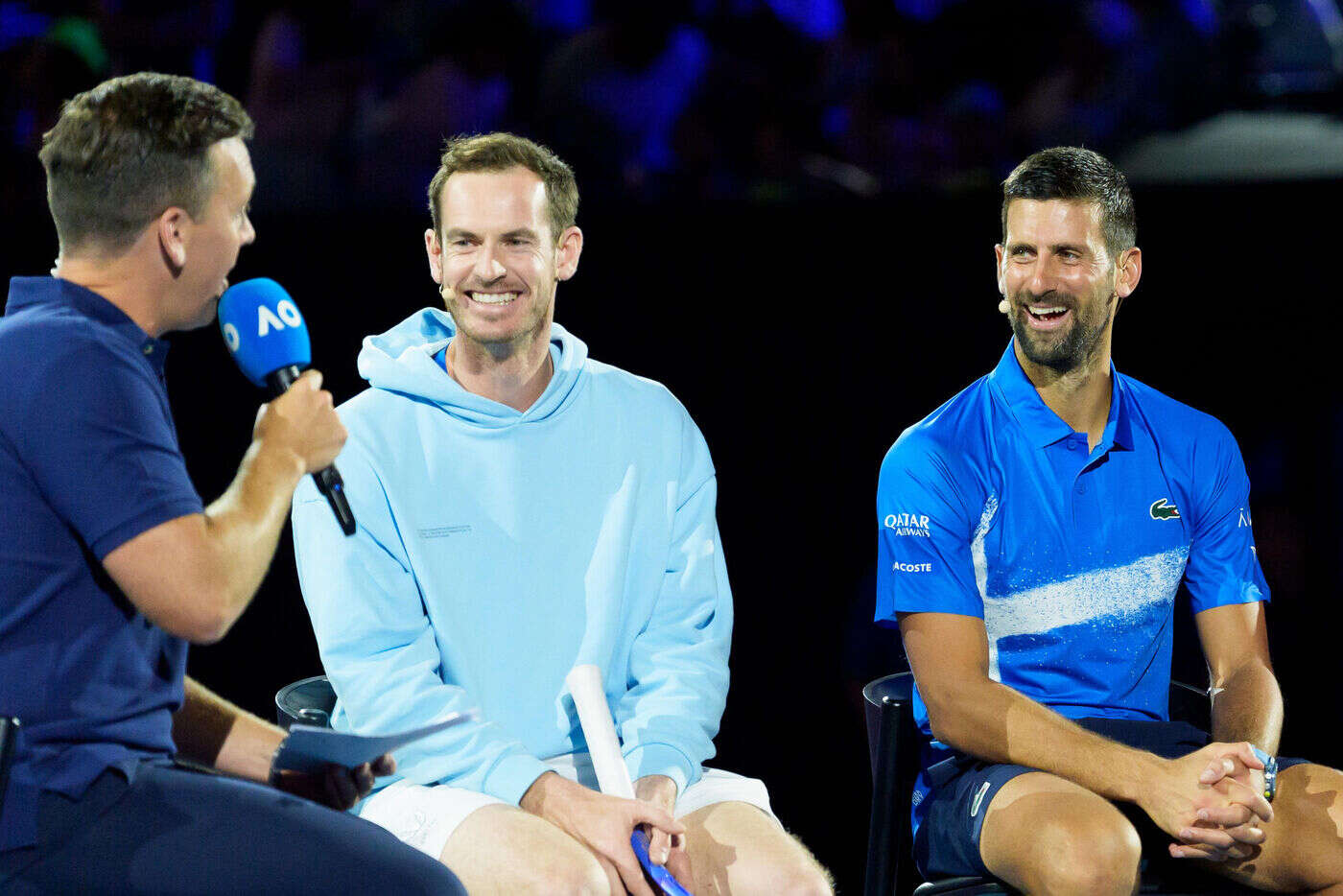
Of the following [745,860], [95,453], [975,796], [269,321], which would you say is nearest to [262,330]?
[269,321]

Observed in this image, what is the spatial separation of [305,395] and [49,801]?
19.7 inches

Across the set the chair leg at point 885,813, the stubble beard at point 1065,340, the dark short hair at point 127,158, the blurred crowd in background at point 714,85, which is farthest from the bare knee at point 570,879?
the blurred crowd in background at point 714,85

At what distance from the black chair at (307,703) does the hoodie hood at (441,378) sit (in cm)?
48

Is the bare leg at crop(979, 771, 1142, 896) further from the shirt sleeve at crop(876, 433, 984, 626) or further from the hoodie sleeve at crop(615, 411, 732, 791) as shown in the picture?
the hoodie sleeve at crop(615, 411, 732, 791)

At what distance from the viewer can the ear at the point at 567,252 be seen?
241 centimetres

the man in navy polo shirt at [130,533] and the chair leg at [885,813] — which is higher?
the man in navy polo shirt at [130,533]

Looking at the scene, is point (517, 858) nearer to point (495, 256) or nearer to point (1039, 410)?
point (495, 256)

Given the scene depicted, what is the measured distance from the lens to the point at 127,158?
1.63m

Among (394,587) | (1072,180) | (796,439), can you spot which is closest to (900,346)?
(796,439)

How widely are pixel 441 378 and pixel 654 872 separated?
2.72ft

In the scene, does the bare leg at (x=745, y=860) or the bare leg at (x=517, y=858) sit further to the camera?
the bare leg at (x=745, y=860)

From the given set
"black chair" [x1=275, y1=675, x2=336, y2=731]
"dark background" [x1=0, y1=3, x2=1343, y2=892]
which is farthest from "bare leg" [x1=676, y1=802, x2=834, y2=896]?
"dark background" [x1=0, y1=3, x2=1343, y2=892]

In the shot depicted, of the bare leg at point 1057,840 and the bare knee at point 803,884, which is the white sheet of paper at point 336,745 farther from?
the bare leg at point 1057,840

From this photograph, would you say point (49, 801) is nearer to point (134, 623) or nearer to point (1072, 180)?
point (134, 623)
